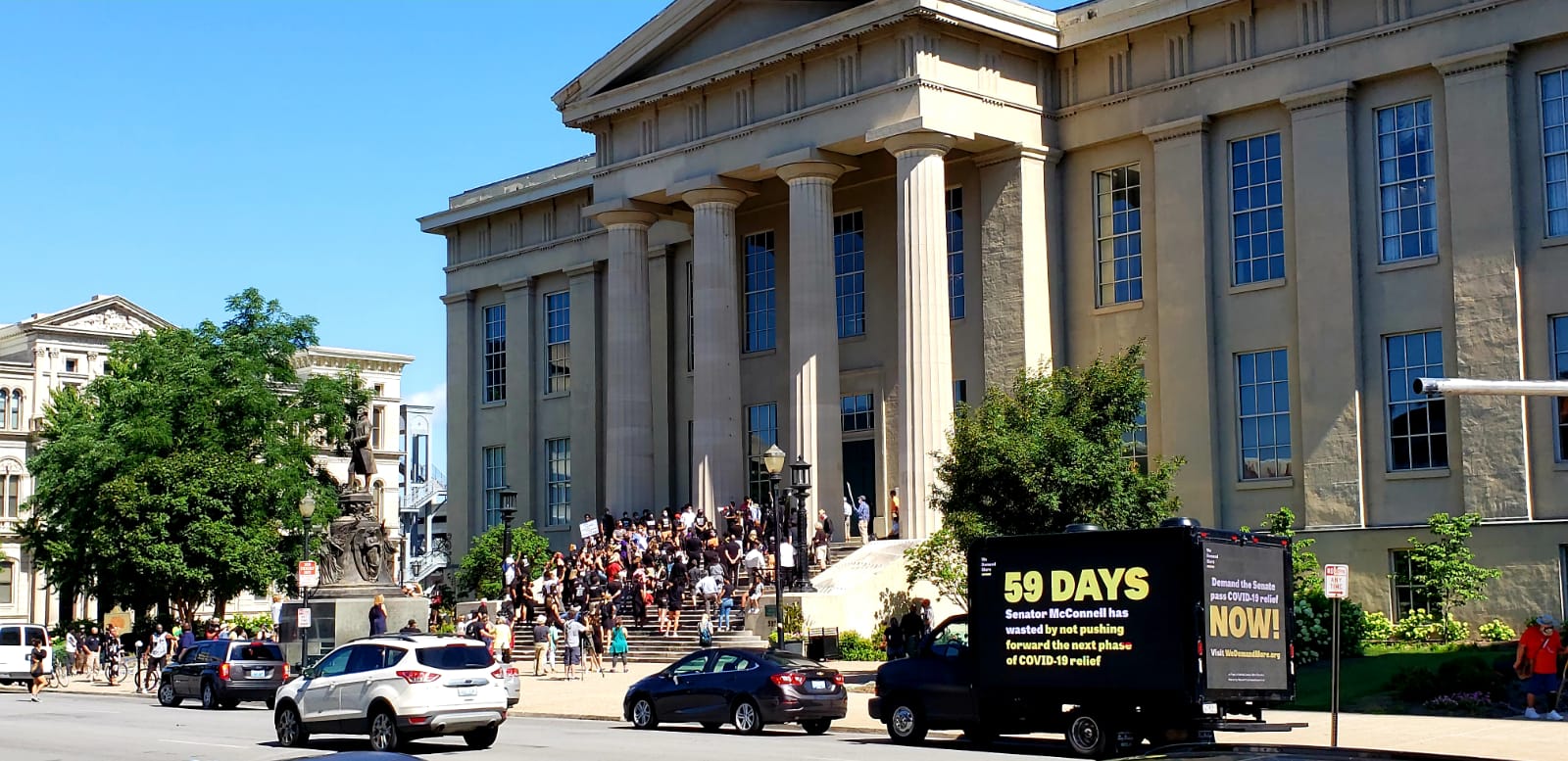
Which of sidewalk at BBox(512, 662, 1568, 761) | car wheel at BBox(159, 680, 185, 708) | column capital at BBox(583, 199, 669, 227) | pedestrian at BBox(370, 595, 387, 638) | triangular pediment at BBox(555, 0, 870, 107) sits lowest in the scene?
car wheel at BBox(159, 680, 185, 708)

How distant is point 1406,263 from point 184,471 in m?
37.7

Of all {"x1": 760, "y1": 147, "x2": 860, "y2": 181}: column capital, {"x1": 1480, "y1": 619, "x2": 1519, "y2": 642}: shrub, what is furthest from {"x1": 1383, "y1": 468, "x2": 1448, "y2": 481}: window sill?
{"x1": 760, "y1": 147, "x2": 860, "y2": 181}: column capital

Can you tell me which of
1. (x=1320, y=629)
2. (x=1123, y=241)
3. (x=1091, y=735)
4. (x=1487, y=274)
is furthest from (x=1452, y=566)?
(x=1091, y=735)

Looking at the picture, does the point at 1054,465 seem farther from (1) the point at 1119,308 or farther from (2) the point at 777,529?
(1) the point at 1119,308

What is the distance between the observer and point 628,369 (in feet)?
166

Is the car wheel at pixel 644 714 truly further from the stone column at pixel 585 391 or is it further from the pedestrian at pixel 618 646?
the stone column at pixel 585 391

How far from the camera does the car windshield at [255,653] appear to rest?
35562mm

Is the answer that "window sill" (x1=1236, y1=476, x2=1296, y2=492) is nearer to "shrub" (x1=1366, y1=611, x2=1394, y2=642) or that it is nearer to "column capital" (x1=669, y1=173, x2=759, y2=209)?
"shrub" (x1=1366, y1=611, x2=1394, y2=642)

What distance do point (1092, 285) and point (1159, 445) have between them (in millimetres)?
4371

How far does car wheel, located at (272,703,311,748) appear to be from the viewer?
2475 cm

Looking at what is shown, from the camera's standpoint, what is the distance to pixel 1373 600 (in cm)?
3872

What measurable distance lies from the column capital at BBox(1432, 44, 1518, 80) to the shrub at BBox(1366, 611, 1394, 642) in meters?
11.6

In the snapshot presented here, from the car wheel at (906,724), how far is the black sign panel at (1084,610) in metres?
1.34

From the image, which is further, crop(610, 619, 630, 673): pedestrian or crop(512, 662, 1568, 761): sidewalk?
crop(610, 619, 630, 673): pedestrian
